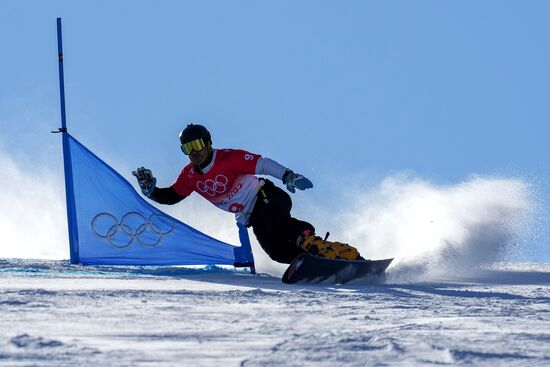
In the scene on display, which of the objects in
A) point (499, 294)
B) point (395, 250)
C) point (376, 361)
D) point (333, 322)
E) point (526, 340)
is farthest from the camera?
point (395, 250)

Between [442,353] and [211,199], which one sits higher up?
[211,199]

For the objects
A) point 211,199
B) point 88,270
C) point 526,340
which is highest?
point 211,199

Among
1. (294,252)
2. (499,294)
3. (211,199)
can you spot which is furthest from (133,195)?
(499,294)

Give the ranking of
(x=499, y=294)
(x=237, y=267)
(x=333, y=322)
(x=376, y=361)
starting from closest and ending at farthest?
(x=376, y=361) < (x=333, y=322) < (x=499, y=294) < (x=237, y=267)

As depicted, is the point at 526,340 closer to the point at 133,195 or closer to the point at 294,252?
the point at 294,252

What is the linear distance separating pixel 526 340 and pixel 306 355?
1.06 metres

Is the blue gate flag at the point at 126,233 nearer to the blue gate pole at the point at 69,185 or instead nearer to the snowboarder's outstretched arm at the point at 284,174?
the blue gate pole at the point at 69,185

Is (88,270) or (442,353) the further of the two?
(88,270)

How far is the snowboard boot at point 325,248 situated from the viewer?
782cm

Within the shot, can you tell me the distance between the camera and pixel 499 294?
6.44m

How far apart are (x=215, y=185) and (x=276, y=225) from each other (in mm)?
615

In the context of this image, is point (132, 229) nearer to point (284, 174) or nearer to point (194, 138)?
point (194, 138)

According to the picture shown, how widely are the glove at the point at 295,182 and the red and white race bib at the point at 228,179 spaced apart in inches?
12.3

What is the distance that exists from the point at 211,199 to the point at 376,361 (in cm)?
501
